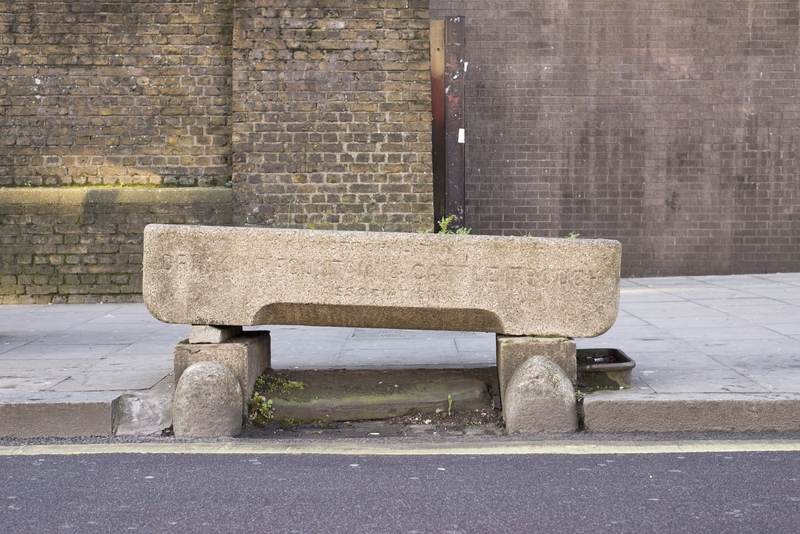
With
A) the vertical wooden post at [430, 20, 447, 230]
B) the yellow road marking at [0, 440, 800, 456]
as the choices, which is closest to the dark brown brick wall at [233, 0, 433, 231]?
the vertical wooden post at [430, 20, 447, 230]

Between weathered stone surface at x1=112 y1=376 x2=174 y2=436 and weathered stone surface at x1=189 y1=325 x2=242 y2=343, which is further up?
weathered stone surface at x1=189 y1=325 x2=242 y2=343

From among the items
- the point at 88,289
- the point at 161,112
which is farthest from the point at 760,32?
the point at 88,289

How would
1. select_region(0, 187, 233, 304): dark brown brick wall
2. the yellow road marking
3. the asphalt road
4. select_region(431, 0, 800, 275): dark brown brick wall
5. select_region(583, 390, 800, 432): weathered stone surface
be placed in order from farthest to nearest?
1. select_region(431, 0, 800, 275): dark brown brick wall
2. select_region(0, 187, 233, 304): dark brown brick wall
3. select_region(583, 390, 800, 432): weathered stone surface
4. the yellow road marking
5. the asphalt road

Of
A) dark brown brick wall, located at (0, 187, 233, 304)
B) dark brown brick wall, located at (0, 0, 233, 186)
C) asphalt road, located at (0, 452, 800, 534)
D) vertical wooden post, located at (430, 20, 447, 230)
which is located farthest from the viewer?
vertical wooden post, located at (430, 20, 447, 230)

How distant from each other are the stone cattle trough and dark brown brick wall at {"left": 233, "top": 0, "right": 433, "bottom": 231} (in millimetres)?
6458

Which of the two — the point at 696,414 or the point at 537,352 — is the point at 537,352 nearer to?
the point at 537,352

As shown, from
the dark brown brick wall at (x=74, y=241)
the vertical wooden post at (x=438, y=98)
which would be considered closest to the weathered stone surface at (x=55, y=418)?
the dark brown brick wall at (x=74, y=241)

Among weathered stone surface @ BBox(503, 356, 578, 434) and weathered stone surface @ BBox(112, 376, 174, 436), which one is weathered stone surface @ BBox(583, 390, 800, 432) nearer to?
weathered stone surface @ BBox(503, 356, 578, 434)

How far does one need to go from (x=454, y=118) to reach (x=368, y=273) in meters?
7.85

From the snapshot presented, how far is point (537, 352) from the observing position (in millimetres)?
5188

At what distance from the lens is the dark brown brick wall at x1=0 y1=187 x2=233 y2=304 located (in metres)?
11.4

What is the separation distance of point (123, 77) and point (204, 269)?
7276 millimetres

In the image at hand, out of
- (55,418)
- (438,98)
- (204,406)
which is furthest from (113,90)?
(204,406)

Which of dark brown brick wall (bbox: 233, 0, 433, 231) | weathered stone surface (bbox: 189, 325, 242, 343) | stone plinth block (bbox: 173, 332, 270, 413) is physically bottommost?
stone plinth block (bbox: 173, 332, 270, 413)
